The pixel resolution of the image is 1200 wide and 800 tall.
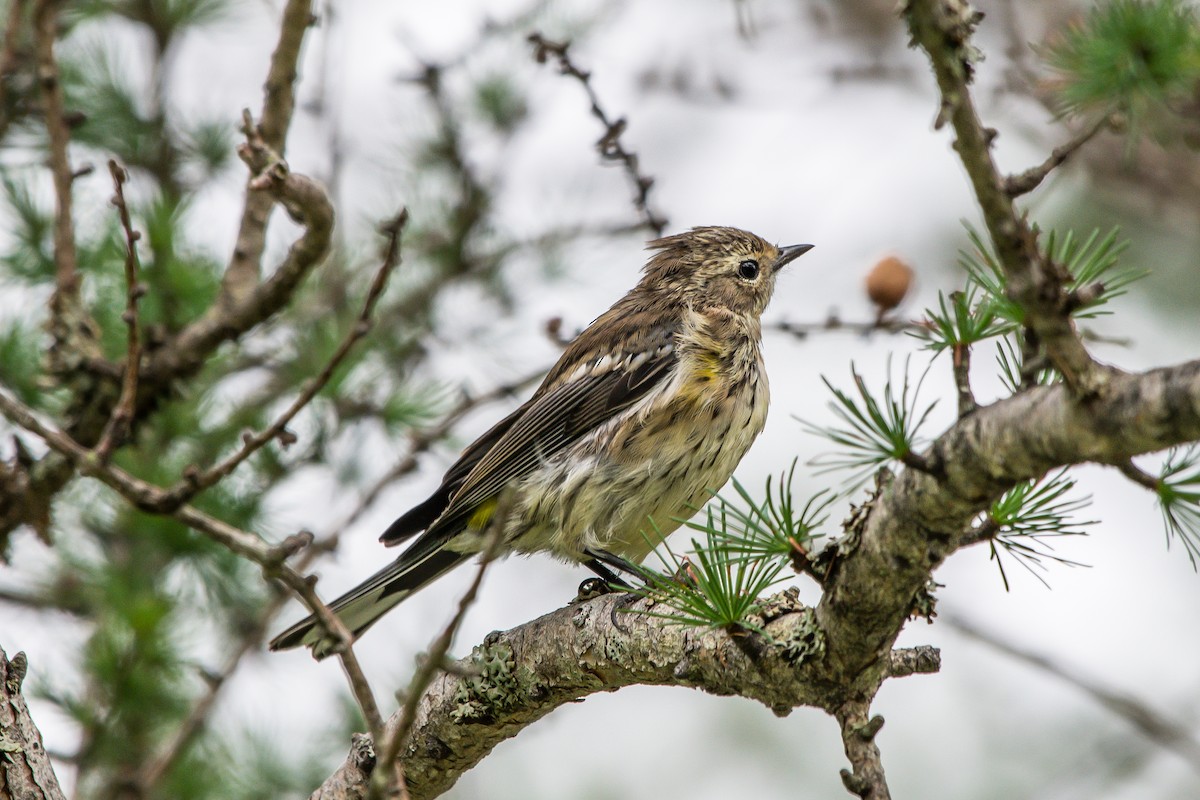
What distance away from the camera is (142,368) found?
4.76m

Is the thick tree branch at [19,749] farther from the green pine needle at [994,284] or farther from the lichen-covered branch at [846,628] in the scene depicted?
the green pine needle at [994,284]

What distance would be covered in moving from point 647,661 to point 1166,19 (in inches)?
84.9

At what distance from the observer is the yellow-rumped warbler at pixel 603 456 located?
17.1 ft

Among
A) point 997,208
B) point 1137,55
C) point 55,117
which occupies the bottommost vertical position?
point 997,208

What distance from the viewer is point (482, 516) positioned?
214 inches

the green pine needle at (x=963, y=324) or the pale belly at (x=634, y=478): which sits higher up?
the pale belly at (x=634, y=478)

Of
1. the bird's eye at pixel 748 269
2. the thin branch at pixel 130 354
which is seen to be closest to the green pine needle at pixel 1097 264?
the thin branch at pixel 130 354

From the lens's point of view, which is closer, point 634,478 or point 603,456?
point 634,478

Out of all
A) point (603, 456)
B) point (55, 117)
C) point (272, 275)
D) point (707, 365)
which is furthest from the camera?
point (707, 365)

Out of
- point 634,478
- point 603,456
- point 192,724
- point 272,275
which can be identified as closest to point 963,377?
point 634,478

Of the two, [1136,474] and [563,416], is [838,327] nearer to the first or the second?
[563,416]

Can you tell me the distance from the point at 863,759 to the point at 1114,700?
3.59m

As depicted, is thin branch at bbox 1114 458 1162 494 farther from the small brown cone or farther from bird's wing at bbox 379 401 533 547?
bird's wing at bbox 379 401 533 547

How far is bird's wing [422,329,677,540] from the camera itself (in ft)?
17.9
